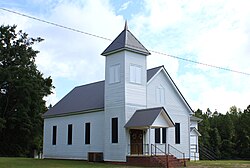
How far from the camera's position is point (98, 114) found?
105 feet

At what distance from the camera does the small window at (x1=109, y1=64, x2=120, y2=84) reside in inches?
1194

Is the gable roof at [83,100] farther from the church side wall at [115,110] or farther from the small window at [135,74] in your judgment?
the small window at [135,74]

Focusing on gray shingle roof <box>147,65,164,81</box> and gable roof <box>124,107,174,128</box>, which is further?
gray shingle roof <box>147,65,164,81</box>

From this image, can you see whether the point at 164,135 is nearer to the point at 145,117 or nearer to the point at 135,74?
the point at 145,117

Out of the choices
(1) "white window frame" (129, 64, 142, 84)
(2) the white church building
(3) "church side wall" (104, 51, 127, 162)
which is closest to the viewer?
(2) the white church building

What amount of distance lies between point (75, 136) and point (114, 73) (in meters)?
7.63

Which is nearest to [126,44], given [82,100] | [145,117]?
[145,117]

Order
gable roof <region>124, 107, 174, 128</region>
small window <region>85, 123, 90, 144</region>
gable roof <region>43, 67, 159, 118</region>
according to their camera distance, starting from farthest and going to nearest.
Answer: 1. gable roof <region>43, 67, 159, 118</region>
2. small window <region>85, 123, 90, 144</region>
3. gable roof <region>124, 107, 174, 128</region>

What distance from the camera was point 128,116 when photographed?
2942 cm

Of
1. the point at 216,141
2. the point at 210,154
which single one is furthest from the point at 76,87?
the point at 216,141

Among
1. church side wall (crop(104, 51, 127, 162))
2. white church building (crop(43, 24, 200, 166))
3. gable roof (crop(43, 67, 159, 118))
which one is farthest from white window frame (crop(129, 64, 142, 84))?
gable roof (crop(43, 67, 159, 118))

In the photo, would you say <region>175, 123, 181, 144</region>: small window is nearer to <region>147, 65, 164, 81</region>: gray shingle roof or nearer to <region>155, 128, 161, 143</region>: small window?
<region>155, 128, 161, 143</region>: small window

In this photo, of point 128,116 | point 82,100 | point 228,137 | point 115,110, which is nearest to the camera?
point 128,116

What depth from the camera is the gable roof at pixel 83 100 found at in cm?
3316
